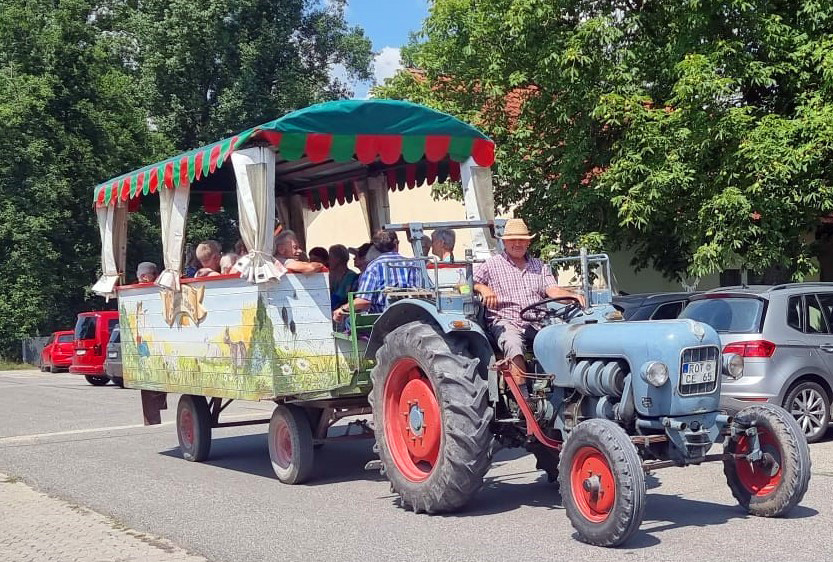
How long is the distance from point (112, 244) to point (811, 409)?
25.9 ft

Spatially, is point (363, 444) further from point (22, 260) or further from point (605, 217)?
point (22, 260)

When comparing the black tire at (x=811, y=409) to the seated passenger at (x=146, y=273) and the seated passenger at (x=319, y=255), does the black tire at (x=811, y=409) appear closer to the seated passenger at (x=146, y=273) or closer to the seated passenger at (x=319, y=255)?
the seated passenger at (x=319, y=255)

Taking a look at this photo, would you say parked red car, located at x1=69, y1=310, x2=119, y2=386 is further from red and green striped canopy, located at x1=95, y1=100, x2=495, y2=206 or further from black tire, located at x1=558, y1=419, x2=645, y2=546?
black tire, located at x1=558, y1=419, x2=645, y2=546

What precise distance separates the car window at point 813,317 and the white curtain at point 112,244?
7.62m

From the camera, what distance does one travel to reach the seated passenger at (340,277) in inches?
411

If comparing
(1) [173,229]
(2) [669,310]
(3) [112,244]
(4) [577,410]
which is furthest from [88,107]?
(4) [577,410]

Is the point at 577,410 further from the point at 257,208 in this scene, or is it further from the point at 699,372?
the point at 257,208

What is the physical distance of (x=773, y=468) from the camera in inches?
279

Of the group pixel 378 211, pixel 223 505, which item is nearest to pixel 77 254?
pixel 378 211

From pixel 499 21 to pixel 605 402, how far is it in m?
12.6

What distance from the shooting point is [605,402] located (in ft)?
22.6

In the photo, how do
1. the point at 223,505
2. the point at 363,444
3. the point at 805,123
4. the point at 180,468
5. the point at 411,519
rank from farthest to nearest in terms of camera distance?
1. the point at 805,123
2. the point at 363,444
3. the point at 180,468
4. the point at 223,505
5. the point at 411,519

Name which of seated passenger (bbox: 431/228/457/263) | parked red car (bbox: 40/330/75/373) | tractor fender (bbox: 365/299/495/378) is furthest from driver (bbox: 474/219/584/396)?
parked red car (bbox: 40/330/75/373)

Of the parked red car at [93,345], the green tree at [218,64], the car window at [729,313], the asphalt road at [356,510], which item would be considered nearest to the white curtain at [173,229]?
the asphalt road at [356,510]
